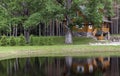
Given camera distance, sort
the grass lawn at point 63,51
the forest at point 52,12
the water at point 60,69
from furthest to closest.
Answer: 1. the forest at point 52,12
2. the grass lawn at point 63,51
3. the water at point 60,69

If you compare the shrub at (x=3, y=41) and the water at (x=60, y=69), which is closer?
the water at (x=60, y=69)

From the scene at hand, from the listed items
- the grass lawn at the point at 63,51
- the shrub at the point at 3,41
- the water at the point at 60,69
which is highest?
the shrub at the point at 3,41

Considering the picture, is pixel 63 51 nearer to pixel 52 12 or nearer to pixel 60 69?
pixel 52 12

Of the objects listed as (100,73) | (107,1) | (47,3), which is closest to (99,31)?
(107,1)

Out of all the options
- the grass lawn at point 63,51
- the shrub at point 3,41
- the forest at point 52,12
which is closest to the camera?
the grass lawn at point 63,51

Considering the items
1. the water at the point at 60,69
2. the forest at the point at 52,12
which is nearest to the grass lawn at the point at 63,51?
the forest at the point at 52,12

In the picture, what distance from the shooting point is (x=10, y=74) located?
21.2 metres

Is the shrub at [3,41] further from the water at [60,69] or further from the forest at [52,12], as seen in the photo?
the water at [60,69]

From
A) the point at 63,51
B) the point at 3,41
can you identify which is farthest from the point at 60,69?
the point at 3,41

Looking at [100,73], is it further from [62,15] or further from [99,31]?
[99,31]

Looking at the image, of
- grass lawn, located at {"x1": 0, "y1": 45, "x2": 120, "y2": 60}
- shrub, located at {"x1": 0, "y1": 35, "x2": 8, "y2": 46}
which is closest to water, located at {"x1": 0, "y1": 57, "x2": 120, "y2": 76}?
grass lawn, located at {"x1": 0, "y1": 45, "x2": 120, "y2": 60}

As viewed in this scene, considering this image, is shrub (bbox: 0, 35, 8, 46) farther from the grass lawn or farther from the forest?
the grass lawn

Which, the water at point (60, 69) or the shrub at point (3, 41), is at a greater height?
the shrub at point (3, 41)

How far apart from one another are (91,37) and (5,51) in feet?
68.6
